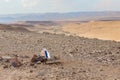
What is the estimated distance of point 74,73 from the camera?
10.4 meters

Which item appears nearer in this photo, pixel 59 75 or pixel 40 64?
pixel 59 75

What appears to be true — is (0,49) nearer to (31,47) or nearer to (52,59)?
(31,47)

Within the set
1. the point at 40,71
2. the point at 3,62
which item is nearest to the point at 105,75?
the point at 40,71

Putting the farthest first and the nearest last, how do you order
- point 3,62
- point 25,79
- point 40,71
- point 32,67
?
point 3,62
point 32,67
point 40,71
point 25,79

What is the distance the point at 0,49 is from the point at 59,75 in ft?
21.0

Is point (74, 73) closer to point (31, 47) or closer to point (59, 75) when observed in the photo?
point (59, 75)

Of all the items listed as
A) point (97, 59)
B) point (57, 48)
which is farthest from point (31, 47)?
point (97, 59)

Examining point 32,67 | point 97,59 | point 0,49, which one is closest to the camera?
point 32,67

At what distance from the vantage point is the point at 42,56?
1220 cm

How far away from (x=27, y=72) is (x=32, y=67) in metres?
0.75

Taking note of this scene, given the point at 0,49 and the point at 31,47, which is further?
the point at 31,47

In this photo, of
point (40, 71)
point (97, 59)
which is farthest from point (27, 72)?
point (97, 59)

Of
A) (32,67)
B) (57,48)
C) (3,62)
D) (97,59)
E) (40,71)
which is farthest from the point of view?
(57,48)

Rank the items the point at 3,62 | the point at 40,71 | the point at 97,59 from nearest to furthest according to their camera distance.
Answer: the point at 40,71 → the point at 3,62 → the point at 97,59
